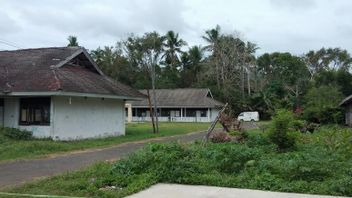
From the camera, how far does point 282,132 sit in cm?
1527

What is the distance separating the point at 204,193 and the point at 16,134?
15.5 meters

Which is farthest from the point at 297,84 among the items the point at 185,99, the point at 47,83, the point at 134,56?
the point at 47,83

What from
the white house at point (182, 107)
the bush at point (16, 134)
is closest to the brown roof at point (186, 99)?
the white house at point (182, 107)

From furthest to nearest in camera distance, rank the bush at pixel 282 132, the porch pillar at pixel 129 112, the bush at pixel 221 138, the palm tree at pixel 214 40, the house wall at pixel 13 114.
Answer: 1. the palm tree at pixel 214 40
2. the porch pillar at pixel 129 112
3. the house wall at pixel 13 114
4. the bush at pixel 221 138
5. the bush at pixel 282 132

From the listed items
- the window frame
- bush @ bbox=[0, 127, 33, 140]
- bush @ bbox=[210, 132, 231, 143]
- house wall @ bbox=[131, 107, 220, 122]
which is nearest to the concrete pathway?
bush @ bbox=[210, 132, 231, 143]

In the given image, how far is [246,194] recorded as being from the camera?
906 centimetres

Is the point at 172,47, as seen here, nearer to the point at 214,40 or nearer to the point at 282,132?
the point at 214,40

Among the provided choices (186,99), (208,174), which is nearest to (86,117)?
(208,174)

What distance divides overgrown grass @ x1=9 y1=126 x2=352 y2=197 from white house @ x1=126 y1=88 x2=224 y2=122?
162 ft

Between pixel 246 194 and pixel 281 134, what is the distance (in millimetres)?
6565

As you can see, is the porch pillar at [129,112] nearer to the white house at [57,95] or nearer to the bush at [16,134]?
the white house at [57,95]

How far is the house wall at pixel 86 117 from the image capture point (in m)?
23.5

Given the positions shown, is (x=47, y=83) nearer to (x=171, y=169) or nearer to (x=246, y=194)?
(x=171, y=169)

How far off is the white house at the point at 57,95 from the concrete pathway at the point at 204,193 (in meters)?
13.5
